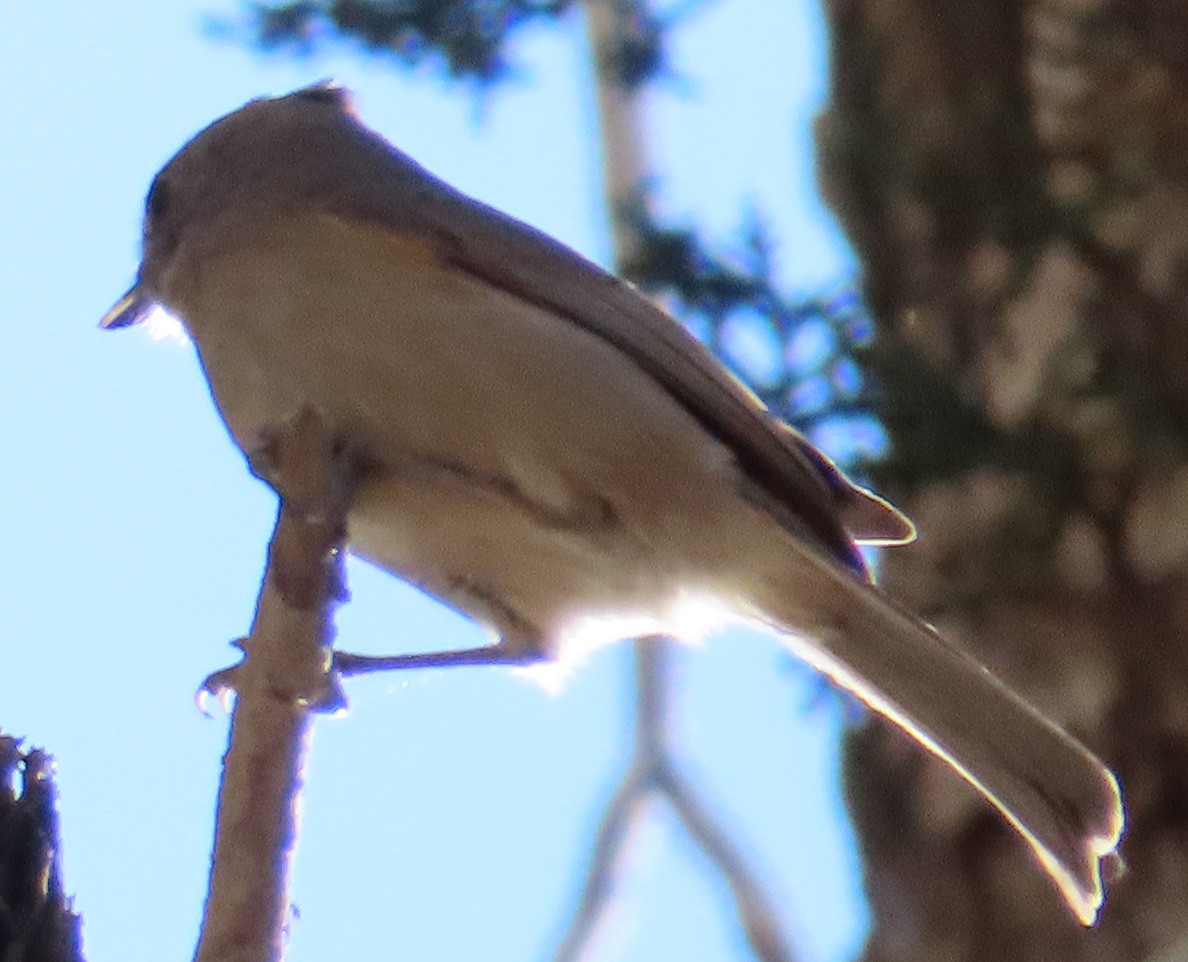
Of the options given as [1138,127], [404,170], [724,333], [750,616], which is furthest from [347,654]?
[1138,127]

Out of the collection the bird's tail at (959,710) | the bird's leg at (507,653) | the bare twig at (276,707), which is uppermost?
the bird's leg at (507,653)

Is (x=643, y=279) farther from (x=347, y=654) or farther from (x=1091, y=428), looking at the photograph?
(x=347, y=654)

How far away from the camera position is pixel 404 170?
3.37m

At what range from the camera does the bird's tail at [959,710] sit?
2.64 metres

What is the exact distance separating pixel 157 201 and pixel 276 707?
168 cm

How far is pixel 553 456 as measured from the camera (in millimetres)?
2863

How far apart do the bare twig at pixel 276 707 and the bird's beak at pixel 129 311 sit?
118cm

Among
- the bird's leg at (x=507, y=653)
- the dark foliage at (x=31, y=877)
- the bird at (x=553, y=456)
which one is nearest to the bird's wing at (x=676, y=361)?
the bird at (x=553, y=456)

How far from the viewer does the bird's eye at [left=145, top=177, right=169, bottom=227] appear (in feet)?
11.3

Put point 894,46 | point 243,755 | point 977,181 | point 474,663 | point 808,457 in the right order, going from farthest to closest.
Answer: point 894,46, point 977,181, point 474,663, point 808,457, point 243,755

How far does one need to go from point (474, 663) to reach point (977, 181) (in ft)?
5.54

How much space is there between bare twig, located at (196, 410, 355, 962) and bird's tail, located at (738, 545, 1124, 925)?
83 centimetres

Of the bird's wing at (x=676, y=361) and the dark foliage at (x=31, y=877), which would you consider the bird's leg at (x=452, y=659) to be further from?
the dark foliage at (x=31, y=877)

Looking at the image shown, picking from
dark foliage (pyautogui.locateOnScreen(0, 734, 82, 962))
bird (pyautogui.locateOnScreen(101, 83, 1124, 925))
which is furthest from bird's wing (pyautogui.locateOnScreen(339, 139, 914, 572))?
dark foliage (pyautogui.locateOnScreen(0, 734, 82, 962))
